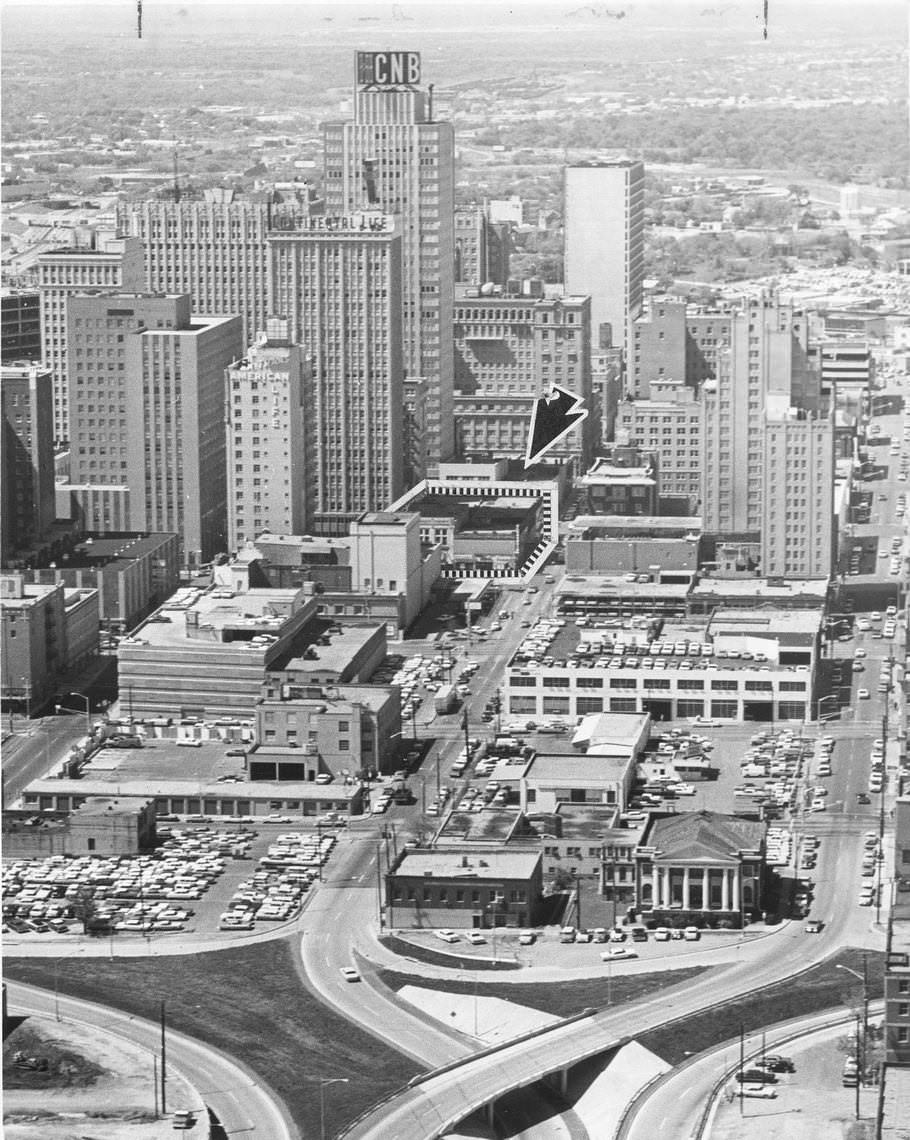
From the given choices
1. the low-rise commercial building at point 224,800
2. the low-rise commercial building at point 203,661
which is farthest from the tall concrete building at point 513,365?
the low-rise commercial building at point 224,800

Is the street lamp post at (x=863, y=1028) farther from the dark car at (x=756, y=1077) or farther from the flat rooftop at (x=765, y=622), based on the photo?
A: the flat rooftop at (x=765, y=622)

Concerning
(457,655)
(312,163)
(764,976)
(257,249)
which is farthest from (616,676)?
(312,163)

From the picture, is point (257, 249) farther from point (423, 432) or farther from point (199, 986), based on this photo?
point (199, 986)

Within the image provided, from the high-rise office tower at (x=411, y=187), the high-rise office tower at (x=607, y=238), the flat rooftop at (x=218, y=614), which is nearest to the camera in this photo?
the flat rooftop at (x=218, y=614)

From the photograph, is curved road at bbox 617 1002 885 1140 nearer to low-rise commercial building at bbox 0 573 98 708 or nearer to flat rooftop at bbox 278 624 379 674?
flat rooftop at bbox 278 624 379 674

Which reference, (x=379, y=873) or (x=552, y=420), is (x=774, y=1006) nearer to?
(x=379, y=873)

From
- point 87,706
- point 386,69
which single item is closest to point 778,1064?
point 87,706

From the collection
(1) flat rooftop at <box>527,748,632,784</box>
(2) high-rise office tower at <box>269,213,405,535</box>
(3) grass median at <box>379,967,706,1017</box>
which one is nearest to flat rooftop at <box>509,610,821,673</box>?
(1) flat rooftop at <box>527,748,632,784</box>
